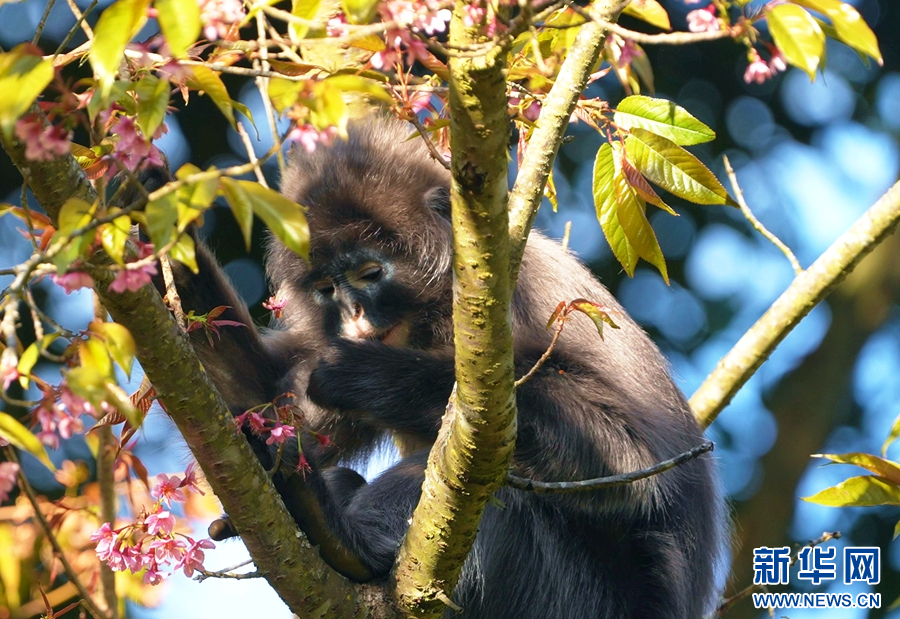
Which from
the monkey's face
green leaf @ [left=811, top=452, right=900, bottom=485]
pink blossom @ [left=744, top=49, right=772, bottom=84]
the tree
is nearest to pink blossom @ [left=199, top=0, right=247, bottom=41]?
the tree

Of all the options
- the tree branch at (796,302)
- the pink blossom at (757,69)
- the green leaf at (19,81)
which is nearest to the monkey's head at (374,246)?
the tree branch at (796,302)

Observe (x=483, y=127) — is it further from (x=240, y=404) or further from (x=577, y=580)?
Answer: (x=577, y=580)

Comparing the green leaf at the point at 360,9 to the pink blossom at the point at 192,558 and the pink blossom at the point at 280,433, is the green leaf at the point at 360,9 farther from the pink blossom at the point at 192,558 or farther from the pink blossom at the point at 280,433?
the pink blossom at the point at 192,558

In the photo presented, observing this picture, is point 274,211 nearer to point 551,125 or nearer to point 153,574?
point 551,125

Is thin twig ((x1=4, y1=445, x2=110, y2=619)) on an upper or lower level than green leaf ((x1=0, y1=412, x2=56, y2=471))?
lower

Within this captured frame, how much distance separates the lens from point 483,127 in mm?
1598

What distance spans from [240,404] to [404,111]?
4.00ft

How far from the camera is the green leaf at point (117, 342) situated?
125cm

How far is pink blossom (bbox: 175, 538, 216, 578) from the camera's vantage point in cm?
223

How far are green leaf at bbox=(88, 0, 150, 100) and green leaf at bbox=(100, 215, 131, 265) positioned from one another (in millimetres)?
216

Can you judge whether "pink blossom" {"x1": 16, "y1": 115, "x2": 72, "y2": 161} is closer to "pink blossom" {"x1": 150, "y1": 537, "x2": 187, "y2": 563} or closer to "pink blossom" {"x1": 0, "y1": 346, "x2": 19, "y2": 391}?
"pink blossom" {"x1": 0, "y1": 346, "x2": 19, "y2": 391}

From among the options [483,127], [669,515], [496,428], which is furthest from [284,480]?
[669,515]

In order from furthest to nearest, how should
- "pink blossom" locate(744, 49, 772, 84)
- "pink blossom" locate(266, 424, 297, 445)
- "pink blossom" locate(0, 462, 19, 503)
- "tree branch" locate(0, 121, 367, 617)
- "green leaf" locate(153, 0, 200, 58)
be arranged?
"pink blossom" locate(266, 424, 297, 445)
"pink blossom" locate(744, 49, 772, 84)
"tree branch" locate(0, 121, 367, 617)
"pink blossom" locate(0, 462, 19, 503)
"green leaf" locate(153, 0, 200, 58)

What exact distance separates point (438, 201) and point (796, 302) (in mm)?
1285
